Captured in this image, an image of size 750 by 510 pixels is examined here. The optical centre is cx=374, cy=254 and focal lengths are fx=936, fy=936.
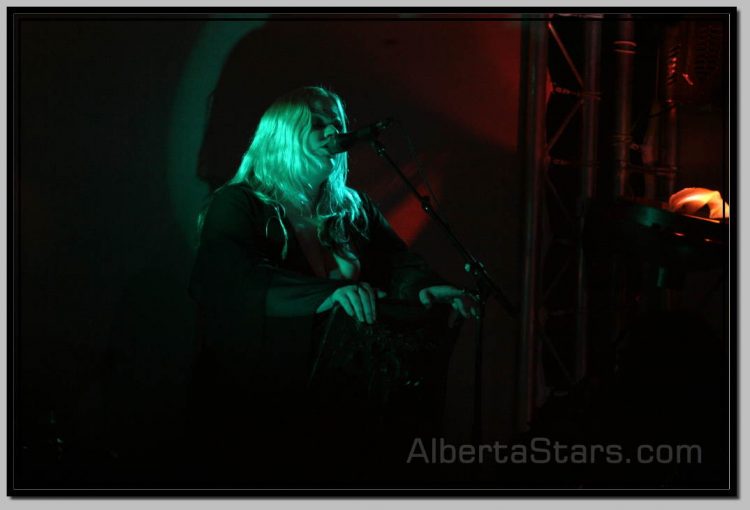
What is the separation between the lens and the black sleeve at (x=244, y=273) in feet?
11.2

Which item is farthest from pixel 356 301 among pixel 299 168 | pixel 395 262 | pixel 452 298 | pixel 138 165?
pixel 138 165

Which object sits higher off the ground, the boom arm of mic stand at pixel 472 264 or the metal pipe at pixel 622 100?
the metal pipe at pixel 622 100

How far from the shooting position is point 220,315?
136 inches

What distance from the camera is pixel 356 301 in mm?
3459

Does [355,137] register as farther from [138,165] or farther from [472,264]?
[138,165]

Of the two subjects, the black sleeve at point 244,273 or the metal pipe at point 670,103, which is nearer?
the black sleeve at point 244,273

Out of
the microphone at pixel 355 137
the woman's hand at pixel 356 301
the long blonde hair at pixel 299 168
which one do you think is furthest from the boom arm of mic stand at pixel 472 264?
the woman's hand at pixel 356 301

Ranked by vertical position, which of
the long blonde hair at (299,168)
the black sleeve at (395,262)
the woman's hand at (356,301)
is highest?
the long blonde hair at (299,168)

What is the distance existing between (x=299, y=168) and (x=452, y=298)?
758 mm

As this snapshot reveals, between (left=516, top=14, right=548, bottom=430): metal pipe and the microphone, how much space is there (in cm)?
53

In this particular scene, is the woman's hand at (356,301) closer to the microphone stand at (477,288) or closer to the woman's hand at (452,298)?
the woman's hand at (452,298)

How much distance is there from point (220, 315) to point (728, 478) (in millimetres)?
2082

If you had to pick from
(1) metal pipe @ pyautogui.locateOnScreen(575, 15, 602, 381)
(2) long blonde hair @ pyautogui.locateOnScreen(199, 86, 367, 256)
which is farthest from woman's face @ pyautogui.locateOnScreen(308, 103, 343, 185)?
(1) metal pipe @ pyautogui.locateOnScreen(575, 15, 602, 381)

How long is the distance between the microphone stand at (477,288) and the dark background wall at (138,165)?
52 millimetres
